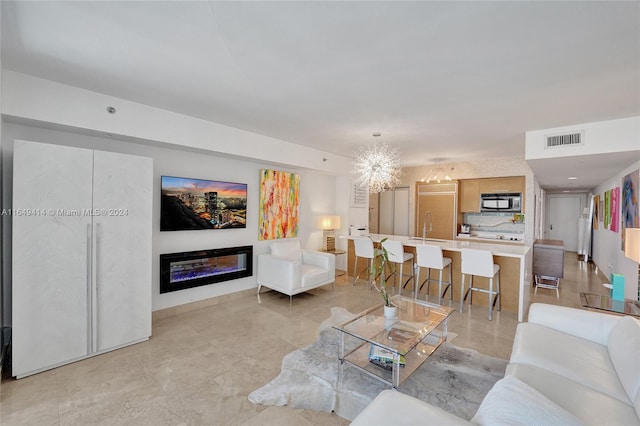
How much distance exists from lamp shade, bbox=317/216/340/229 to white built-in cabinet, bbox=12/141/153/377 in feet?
10.8

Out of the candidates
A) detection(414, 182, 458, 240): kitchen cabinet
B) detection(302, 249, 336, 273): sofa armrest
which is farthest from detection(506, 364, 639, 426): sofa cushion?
detection(414, 182, 458, 240): kitchen cabinet

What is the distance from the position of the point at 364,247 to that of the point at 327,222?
1.03 meters

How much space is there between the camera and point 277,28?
1.82m

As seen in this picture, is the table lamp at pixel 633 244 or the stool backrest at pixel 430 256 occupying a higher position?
the table lamp at pixel 633 244

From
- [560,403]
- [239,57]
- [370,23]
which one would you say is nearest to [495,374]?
[560,403]

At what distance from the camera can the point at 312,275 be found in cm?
441

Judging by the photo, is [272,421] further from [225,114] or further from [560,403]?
[225,114]

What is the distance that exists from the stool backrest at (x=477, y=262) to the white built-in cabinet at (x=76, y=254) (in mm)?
4012

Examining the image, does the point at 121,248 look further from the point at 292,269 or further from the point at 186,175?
the point at 292,269

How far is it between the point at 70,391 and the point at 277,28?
314cm

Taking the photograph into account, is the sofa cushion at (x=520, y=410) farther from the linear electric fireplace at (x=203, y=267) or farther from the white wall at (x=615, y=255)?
the white wall at (x=615, y=255)

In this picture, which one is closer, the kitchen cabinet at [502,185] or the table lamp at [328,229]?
the table lamp at [328,229]

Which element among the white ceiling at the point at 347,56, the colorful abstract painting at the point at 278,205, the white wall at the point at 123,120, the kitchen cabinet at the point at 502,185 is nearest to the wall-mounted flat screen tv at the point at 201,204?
the colorful abstract painting at the point at 278,205

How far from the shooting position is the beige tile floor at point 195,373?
1974 millimetres
